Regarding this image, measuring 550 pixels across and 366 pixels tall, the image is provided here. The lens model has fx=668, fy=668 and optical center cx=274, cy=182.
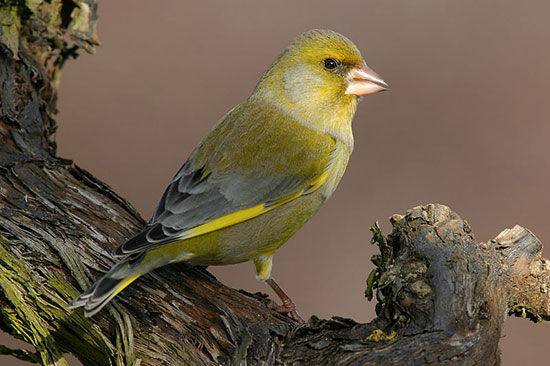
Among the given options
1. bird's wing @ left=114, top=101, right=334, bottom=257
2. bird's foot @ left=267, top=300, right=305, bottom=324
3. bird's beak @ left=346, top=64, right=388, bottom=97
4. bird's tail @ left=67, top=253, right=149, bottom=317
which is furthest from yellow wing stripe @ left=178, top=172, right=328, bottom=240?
bird's beak @ left=346, top=64, right=388, bottom=97

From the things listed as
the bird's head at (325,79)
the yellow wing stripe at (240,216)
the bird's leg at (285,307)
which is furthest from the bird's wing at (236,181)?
the bird's leg at (285,307)

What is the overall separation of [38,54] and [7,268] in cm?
187

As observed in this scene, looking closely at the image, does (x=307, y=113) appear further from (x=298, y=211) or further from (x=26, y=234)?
(x=26, y=234)

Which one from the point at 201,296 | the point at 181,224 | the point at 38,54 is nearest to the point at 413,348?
the point at 201,296

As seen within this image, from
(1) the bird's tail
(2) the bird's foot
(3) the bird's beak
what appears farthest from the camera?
(3) the bird's beak

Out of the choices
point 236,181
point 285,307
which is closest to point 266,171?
point 236,181

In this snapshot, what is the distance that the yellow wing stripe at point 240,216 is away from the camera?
10.2 ft

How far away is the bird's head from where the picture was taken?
3762 millimetres

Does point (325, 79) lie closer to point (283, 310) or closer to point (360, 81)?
point (360, 81)

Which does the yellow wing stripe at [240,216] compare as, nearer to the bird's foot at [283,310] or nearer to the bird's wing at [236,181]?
the bird's wing at [236,181]

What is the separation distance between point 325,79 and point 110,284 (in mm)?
1767

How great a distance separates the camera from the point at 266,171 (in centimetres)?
338

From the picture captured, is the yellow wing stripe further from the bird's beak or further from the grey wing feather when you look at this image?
the bird's beak

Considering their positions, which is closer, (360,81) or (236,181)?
(236,181)
